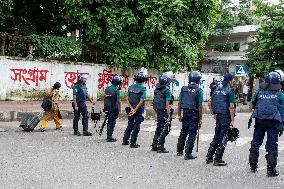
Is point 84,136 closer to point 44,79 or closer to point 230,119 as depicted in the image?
point 230,119

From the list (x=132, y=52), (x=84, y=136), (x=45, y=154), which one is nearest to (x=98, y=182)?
(x=45, y=154)

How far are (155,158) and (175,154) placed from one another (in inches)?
30.7

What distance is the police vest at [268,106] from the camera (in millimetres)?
7977

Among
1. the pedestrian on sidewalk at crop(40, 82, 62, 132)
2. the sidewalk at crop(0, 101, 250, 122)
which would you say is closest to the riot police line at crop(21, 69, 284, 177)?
the pedestrian on sidewalk at crop(40, 82, 62, 132)

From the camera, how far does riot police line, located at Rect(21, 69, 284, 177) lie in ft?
26.5

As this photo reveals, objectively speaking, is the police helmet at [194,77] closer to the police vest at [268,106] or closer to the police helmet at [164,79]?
the police helmet at [164,79]

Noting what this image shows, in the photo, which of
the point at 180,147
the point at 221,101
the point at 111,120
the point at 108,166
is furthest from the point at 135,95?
the point at 108,166

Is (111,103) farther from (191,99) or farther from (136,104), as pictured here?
(191,99)

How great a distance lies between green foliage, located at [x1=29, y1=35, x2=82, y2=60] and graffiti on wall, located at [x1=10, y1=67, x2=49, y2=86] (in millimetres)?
1106

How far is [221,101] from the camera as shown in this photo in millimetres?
8883

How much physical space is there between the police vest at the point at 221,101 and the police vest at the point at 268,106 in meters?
0.75

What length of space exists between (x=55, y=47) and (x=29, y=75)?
7.89 feet

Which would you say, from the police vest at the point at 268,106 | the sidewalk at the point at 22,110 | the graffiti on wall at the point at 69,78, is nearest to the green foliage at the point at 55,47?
the graffiti on wall at the point at 69,78

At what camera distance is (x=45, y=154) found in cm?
906
